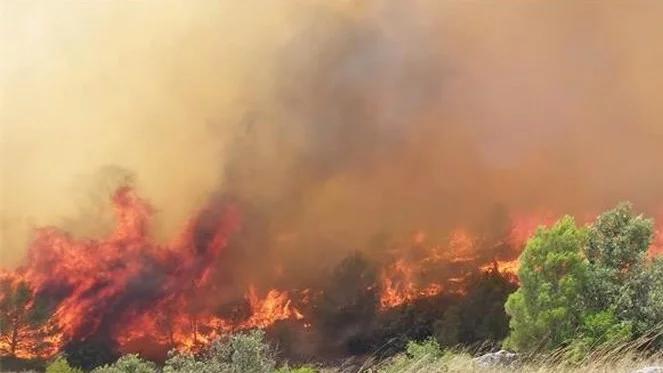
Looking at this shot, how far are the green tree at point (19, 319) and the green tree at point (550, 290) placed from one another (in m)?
11.7

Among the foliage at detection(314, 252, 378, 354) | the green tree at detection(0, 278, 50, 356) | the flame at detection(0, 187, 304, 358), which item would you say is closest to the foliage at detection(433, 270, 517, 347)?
the foliage at detection(314, 252, 378, 354)

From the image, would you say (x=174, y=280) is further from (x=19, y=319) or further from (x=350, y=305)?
(x=350, y=305)

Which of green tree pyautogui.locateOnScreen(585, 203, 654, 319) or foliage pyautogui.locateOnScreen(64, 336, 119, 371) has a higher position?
foliage pyautogui.locateOnScreen(64, 336, 119, 371)

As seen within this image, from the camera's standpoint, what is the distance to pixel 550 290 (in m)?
9.73

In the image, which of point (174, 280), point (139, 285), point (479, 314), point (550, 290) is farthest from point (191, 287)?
point (550, 290)

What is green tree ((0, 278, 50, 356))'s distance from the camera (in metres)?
16.2

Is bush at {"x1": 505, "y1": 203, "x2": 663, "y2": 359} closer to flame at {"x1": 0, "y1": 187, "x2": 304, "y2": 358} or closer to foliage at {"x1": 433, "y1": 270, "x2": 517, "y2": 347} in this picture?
foliage at {"x1": 433, "y1": 270, "x2": 517, "y2": 347}

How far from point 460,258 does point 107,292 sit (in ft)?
30.9

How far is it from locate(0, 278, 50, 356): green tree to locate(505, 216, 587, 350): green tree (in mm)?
11663

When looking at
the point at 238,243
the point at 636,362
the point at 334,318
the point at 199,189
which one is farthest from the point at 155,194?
the point at 636,362

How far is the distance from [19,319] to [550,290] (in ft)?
41.6

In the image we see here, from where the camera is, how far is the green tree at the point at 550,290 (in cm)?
952

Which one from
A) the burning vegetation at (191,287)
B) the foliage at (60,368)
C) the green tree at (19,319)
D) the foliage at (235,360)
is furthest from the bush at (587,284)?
the green tree at (19,319)

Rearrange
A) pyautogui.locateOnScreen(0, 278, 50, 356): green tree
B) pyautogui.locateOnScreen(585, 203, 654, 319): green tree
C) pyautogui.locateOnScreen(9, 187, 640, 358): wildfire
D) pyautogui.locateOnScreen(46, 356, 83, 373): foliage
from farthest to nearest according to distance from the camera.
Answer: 1. pyautogui.locateOnScreen(9, 187, 640, 358): wildfire
2. pyautogui.locateOnScreen(0, 278, 50, 356): green tree
3. pyautogui.locateOnScreen(46, 356, 83, 373): foliage
4. pyautogui.locateOnScreen(585, 203, 654, 319): green tree
